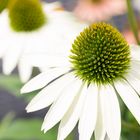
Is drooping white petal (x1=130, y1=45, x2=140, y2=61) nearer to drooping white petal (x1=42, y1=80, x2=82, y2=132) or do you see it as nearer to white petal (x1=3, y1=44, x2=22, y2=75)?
drooping white petal (x1=42, y1=80, x2=82, y2=132)

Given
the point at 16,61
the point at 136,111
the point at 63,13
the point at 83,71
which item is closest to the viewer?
the point at 136,111

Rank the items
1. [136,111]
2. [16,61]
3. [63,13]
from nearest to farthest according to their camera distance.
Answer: [136,111] → [16,61] → [63,13]

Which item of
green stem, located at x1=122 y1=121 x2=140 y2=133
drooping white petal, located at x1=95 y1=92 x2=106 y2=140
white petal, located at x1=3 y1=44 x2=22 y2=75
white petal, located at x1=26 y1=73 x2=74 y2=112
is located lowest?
green stem, located at x1=122 y1=121 x2=140 y2=133

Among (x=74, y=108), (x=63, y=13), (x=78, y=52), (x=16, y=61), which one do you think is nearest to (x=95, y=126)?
(x=74, y=108)

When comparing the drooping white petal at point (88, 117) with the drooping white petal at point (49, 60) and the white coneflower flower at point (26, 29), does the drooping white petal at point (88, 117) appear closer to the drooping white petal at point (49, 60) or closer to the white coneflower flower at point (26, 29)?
the drooping white petal at point (49, 60)

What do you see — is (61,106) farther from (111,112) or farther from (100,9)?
(100,9)

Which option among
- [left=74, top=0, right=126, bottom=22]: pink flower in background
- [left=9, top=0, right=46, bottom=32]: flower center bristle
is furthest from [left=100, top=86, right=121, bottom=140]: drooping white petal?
[left=74, top=0, right=126, bottom=22]: pink flower in background

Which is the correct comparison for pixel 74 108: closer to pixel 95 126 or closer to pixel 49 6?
pixel 95 126
